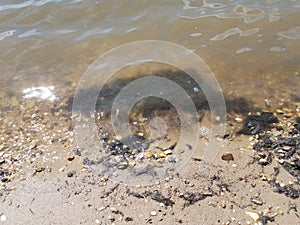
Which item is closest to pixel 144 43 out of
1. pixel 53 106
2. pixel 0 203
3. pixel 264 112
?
pixel 53 106

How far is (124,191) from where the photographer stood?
4617 millimetres

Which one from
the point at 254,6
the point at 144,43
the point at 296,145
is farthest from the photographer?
the point at 254,6

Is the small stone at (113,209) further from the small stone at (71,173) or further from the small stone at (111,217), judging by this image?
the small stone at (71,173)

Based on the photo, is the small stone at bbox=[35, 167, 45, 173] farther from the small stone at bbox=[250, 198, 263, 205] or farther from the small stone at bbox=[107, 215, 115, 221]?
the small stone at bbox=[250, 198, 263, 205]

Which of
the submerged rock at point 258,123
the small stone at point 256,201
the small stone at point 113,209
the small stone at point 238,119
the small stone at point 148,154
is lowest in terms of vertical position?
the small stone at point 256,201

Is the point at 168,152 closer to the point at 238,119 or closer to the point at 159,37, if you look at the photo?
the point at 238,119

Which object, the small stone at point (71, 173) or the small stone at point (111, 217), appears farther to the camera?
the small stone at point (71, 173)

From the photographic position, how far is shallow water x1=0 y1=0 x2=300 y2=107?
700 cm

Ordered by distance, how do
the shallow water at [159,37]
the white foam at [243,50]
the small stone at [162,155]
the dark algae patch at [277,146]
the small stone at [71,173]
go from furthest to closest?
1. the white foam at [243,50]
2. the shallow water at [159,37]
3. the small stone at [162,155]
4. the small stone at [71,173]
5. the dark algae patch at [277,146]

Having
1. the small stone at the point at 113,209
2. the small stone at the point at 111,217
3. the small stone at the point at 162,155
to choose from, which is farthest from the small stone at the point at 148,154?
the small stone at the point at 111,217

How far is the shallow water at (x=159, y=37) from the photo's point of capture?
7004 mm

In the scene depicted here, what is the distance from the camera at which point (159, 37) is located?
27.2 feet

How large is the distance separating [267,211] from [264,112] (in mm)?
2170

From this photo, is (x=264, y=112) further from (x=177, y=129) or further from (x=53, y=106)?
(x=53, y=106)
